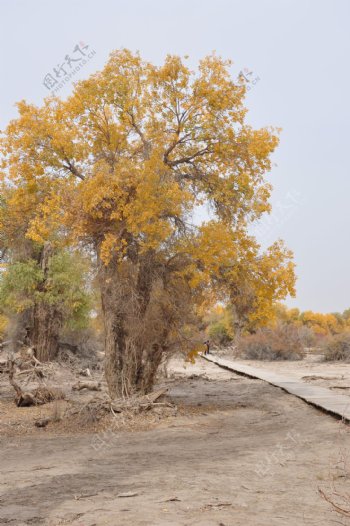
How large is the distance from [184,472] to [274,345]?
1221 inches

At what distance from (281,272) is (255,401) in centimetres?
398

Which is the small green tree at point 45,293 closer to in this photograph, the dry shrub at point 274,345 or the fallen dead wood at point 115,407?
the fallen dead wood at point 115,407

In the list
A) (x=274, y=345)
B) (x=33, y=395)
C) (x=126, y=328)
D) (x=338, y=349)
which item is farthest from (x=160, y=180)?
(x=274, y=345)

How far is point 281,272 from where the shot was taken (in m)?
14.5

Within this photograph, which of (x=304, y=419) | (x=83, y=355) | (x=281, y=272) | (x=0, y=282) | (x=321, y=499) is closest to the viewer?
(x=321, y=499)

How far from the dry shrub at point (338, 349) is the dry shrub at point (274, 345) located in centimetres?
356

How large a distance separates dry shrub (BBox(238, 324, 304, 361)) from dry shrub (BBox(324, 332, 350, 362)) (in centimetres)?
356

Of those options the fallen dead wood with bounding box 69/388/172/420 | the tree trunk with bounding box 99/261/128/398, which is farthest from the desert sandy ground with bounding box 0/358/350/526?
the tree trunk with bounding box 99/261/128/398

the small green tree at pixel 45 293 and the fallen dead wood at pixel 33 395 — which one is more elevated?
the small green tree at pixel 45 293

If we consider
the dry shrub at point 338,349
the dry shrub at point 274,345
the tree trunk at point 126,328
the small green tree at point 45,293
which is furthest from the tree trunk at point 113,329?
the dry shrub at point 274,345

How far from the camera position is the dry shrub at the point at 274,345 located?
37.8m

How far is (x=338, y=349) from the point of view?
33.8 m

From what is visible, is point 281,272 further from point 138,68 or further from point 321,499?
point 321,499

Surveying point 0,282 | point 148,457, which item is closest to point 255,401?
point 148,457
